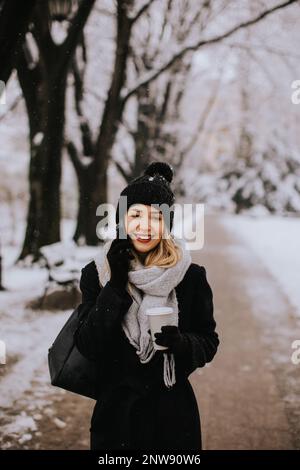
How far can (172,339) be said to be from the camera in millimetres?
2158

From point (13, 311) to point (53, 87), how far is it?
12.1 ft

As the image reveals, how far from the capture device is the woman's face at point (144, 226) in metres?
2.29

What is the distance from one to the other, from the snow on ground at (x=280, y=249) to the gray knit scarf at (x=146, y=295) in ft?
23.1

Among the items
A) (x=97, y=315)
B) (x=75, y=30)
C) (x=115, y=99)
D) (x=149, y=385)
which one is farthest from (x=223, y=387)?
(x=115, y=99)

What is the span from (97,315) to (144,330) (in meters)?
0.21

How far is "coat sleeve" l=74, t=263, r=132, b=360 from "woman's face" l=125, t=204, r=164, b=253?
8.4 inches

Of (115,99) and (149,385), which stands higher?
(115,99)

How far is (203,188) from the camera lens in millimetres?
40125

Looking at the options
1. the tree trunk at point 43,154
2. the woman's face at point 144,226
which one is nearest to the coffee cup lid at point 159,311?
the woman's face at point 144,226

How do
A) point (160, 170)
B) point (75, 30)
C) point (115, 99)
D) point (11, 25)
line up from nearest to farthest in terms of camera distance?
1. point (160, 170)
2. point (11, 25)
3. point (75, 30)
4. point (115, 99)

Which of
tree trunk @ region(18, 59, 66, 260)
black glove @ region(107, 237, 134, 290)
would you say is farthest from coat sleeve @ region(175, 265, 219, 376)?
tree trunk @ region(18, 59, 66, 260)

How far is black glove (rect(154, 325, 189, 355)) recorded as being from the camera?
2.15 meters

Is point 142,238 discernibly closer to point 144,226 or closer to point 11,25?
point 144,226

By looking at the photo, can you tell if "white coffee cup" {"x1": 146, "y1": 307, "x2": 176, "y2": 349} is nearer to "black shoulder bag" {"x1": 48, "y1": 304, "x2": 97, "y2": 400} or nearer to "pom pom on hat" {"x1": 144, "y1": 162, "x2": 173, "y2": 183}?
"black shoulder bag" {"x1": 48, "y1": 304, "x2": 97, "y2": 400}
